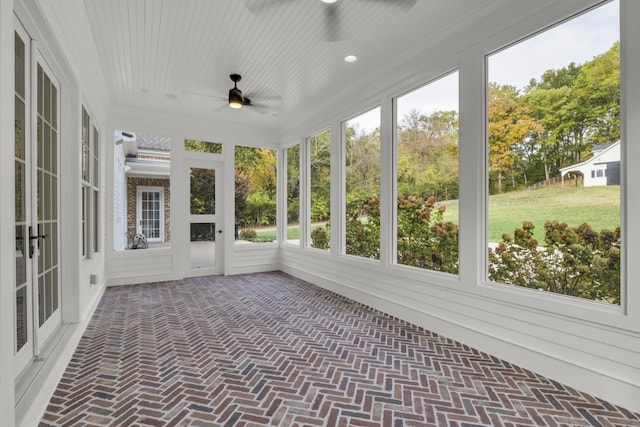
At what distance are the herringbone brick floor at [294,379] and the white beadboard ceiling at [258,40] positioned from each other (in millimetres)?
2668

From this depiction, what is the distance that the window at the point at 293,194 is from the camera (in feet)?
21.7

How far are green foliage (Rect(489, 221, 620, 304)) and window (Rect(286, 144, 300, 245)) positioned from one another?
4162 mm

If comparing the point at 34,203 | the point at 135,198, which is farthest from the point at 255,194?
the point at 34,203

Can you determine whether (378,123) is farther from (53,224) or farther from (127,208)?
(127,208)

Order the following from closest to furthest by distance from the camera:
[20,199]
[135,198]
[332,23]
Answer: [20,199], [332,23], [135,198]

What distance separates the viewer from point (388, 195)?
421cm

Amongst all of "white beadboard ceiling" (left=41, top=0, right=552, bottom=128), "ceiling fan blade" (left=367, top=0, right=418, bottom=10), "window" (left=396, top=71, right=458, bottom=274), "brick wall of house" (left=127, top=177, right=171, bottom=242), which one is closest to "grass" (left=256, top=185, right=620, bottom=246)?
"window" (left=396, top=71, right=458, bottom=274)

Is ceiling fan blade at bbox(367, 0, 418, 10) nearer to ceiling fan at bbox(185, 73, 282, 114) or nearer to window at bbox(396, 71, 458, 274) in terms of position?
window at bbox(396, 71, 458, 274)

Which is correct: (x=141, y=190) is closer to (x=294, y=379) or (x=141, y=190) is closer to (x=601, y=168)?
(x=294, y=379)

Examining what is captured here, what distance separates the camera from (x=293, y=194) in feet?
22.2

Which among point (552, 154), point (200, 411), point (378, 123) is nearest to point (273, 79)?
point (378, 123)

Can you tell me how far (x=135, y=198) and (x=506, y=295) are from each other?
22.0ft

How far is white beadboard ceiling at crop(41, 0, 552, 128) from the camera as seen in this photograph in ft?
9.55

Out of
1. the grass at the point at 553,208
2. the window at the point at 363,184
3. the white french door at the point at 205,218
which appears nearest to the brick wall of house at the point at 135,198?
the white french door at the point at 205,218
